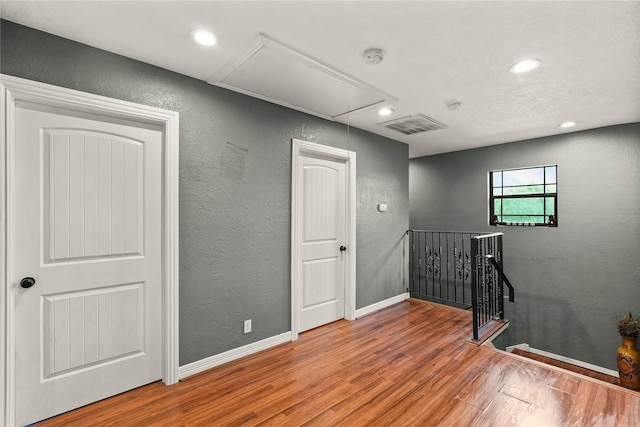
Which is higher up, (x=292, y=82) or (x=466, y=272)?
(x=292, y=82)

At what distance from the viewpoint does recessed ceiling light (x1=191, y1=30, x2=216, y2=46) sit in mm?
1840

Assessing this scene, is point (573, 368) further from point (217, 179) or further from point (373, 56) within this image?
point (217, 179)

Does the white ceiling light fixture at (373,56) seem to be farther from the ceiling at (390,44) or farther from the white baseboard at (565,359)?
the white baseboard at (565,359)

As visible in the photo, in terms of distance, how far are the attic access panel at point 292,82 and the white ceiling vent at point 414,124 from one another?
0.69 m

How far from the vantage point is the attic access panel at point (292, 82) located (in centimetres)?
210

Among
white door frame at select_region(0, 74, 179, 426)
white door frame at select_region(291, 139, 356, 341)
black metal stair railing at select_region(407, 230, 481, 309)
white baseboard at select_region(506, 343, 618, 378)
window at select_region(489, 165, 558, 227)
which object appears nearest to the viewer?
white door frame at select_region(0, 74, 179, 426)

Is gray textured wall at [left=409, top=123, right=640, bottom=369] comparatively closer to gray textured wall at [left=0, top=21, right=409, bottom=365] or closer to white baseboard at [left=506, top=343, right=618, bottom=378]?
white baseboard at [left=506, top=343, right=618, bottom=378]

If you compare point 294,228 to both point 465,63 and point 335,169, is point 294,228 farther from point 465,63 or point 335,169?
point 465,63

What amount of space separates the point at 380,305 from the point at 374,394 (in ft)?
6.61

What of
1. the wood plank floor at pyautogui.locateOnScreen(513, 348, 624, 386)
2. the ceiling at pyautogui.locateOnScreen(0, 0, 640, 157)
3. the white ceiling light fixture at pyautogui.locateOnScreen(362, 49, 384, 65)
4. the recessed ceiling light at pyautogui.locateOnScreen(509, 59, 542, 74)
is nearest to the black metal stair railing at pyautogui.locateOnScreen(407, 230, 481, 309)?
the wood plank floor at pyautogui.locateOnScreen(513, 348, 624, 386)

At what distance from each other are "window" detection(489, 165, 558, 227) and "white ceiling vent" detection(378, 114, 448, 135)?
70.9 inches

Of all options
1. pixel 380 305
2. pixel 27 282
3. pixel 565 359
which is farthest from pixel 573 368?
pixel 27 282

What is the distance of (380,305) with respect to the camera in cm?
418

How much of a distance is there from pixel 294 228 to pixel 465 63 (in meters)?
2.07
